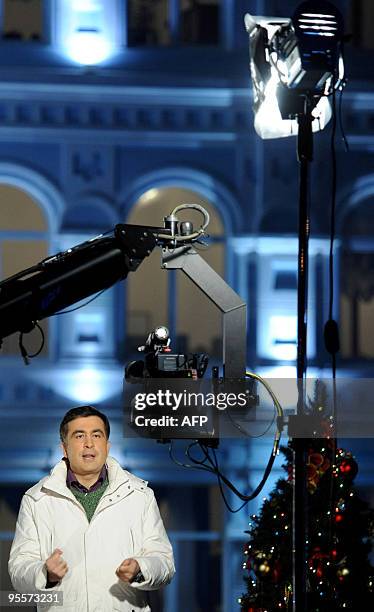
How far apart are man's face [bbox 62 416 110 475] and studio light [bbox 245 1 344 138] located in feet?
4.96

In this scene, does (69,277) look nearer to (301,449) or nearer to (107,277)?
(107,277)

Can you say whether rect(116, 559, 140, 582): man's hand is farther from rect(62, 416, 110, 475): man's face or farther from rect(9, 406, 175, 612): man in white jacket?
rect(62, 416, 110, 475): man's face

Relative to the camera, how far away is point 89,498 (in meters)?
4.57

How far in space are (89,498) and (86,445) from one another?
214 mm

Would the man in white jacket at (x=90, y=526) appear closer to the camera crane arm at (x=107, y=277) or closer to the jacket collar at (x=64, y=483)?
the jacket collar at (x=64, y=483)

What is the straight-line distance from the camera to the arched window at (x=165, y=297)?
767cm

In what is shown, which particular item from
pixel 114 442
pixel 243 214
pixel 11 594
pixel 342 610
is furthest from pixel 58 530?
pixel 243 214

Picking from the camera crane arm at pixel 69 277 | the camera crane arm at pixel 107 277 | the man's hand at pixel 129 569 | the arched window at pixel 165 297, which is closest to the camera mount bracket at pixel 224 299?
the camera crane arm at pixel 107 277

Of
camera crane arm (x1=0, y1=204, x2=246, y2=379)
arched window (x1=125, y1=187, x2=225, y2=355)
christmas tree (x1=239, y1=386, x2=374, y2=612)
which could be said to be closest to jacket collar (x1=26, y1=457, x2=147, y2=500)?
camera crane arm (x1=0, y1=204, x2=246, y2=379)

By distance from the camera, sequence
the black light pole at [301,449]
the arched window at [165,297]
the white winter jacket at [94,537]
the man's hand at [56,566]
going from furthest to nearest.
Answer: the arched window at [165,297] < the black light pole at [301,449] < the white winter jacket at [94,537] < the man's hand at [56,566]

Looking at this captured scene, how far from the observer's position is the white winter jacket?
4.48 metres

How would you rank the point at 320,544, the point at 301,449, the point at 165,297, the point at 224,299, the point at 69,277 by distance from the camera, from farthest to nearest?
1. the point at 165,297
2. the point at 320,544
3. the point at 224,299
4. the point at 301,449
5. the point at 69,277

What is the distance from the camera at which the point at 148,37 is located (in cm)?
779

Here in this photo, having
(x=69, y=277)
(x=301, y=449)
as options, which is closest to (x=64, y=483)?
(x=69, y=277)
